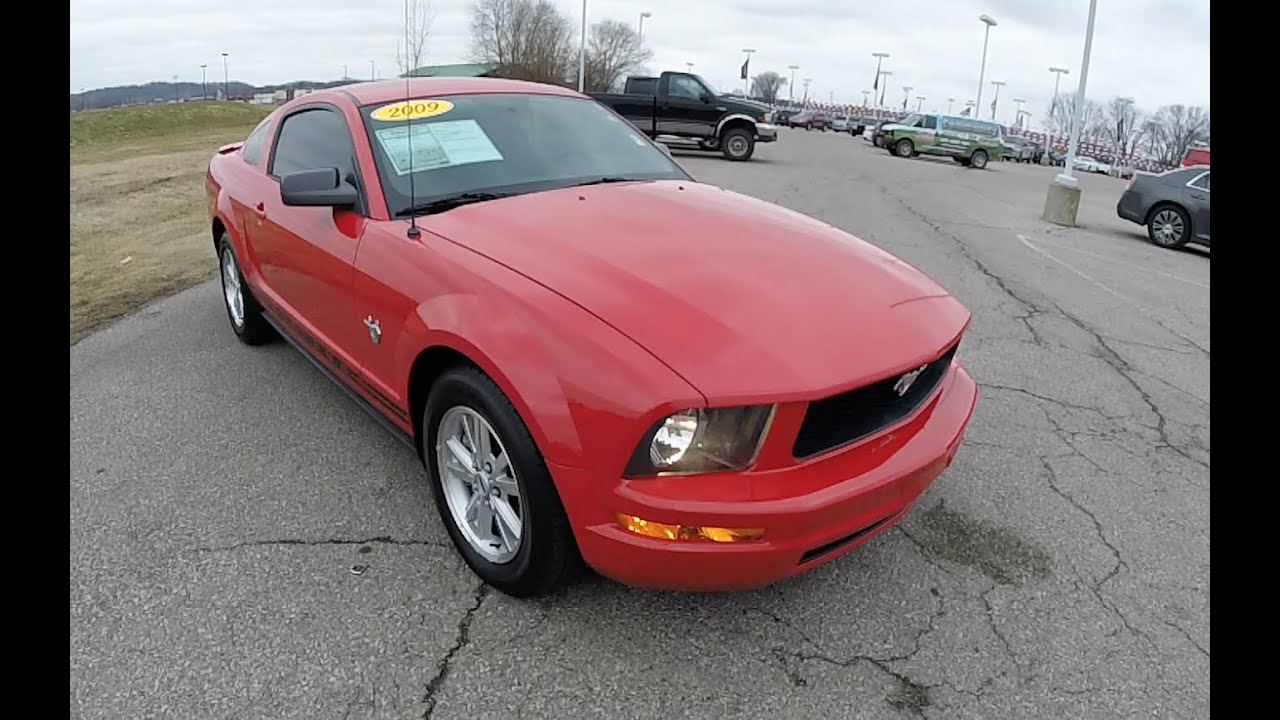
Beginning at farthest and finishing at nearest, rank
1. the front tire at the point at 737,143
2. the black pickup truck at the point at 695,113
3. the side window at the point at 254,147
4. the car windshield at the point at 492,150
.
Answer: the front tire at the point at 737,143
the black pickup truck at the point at 695,113
the side window at the point at 254,147
the car windshield at the point at 492,150

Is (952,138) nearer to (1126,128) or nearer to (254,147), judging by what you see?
(254,147)

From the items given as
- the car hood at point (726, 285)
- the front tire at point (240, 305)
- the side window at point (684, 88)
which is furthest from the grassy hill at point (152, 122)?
the car hood at point (726, 285)

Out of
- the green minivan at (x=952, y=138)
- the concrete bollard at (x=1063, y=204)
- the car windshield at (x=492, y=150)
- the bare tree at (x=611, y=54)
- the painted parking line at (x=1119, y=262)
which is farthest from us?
the bare tree at (x=611, y=54)

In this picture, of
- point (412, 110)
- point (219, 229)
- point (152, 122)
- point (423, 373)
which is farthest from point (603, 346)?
point (152, 122)

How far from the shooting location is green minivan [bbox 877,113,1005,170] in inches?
1124

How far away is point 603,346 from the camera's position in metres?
2.09

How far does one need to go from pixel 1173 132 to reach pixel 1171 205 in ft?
352

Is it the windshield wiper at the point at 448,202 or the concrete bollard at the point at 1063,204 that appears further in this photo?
the concrete bollard at the point at 1063,204

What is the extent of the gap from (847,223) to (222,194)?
7997 millimetres

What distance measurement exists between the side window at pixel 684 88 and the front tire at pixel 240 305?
15532 mm

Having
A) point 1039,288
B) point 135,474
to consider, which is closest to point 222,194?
point 135,474

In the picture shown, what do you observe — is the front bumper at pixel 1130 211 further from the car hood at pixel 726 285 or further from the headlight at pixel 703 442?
the headlight at pixel 703 442

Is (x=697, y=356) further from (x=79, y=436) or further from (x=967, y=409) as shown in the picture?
(x=79, y=436)

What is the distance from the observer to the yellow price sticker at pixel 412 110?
11.0 ft
